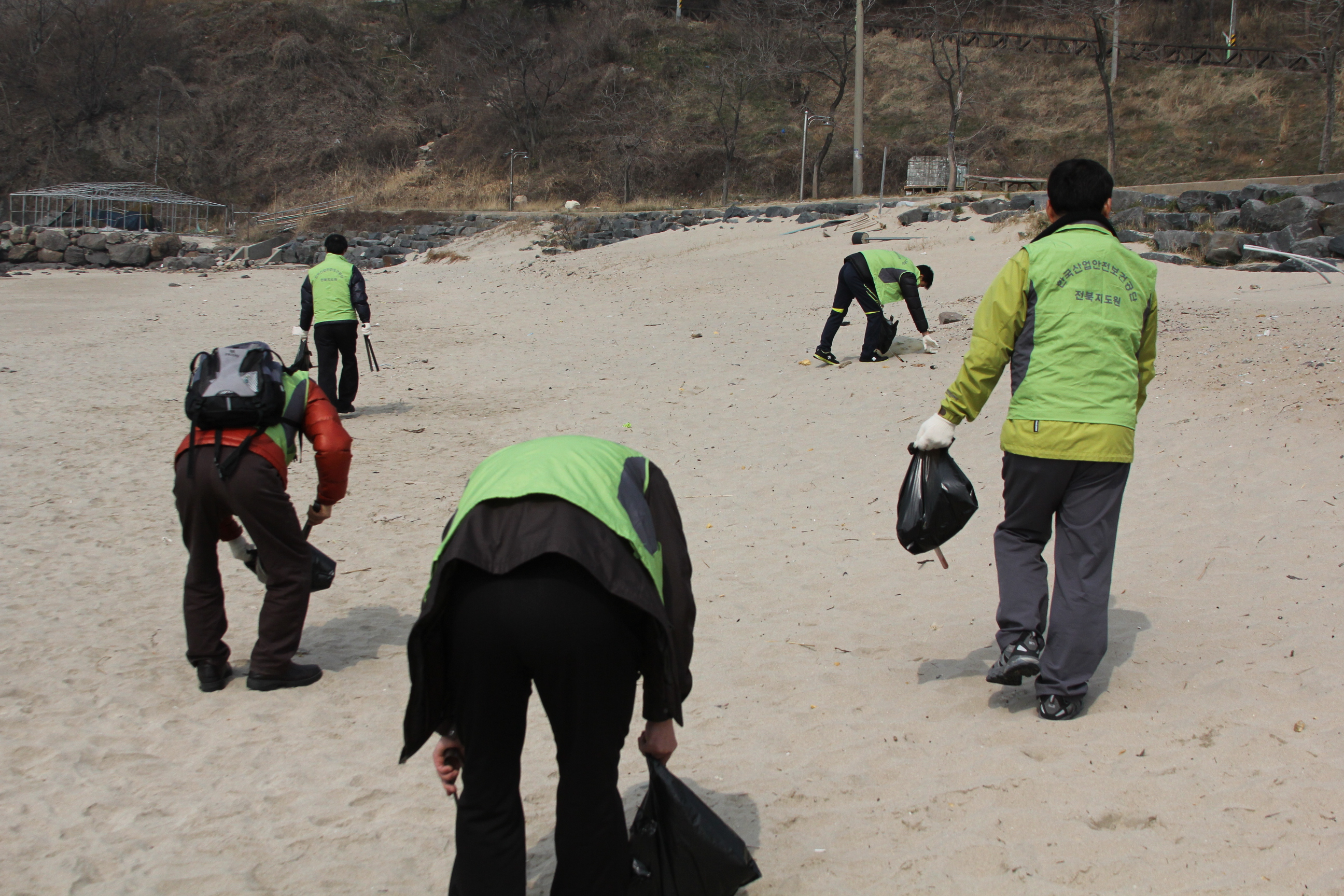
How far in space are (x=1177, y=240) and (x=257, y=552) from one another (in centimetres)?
1438

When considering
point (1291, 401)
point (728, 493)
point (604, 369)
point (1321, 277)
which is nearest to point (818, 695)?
point (728, 493)

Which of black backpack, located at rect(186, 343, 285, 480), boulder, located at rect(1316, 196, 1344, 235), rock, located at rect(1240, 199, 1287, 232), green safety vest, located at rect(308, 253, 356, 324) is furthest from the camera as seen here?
rock, located at rect(1240, 199, 1287, 232)

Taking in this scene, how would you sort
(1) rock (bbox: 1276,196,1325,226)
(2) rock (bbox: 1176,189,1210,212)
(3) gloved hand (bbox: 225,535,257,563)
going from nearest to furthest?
1. (3) gloved hand (bbox: 225,535,257,563)
2. (1) rock (bbox: 1276,196,1325,226)
3. (2) rock (bbox: 1176,189,1210,212)

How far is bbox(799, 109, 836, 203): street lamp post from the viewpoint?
32188 millimetres

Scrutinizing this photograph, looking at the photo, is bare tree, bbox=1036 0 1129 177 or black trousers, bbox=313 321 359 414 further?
bare tree, bbox=1036 0 1129 177

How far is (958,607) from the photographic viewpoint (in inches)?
203

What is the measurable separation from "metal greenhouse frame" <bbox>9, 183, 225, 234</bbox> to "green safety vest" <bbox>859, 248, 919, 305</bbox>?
35.1 m

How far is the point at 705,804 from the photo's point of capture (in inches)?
114

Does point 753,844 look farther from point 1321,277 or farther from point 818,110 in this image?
point 818,110

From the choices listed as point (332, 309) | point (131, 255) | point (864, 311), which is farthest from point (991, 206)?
point (131, 255)

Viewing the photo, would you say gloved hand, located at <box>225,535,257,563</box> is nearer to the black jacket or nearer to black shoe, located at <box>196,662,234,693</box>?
black shoe, located at <box>196,662,234,693</box>

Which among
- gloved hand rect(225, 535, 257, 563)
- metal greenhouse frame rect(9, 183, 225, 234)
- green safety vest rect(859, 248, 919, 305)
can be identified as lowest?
gloved hand rect(225, 535, 257, 563)

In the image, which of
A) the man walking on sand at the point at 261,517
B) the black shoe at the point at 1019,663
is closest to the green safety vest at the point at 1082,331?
the black shoe at the point at 1019,663

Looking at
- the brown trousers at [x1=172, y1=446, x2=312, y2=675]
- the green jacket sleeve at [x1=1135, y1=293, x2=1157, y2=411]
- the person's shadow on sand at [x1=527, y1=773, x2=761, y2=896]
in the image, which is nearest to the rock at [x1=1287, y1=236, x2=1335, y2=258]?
the green jacket sleeve at [x1=1135, y1=293, x2=1157, y2=411]
